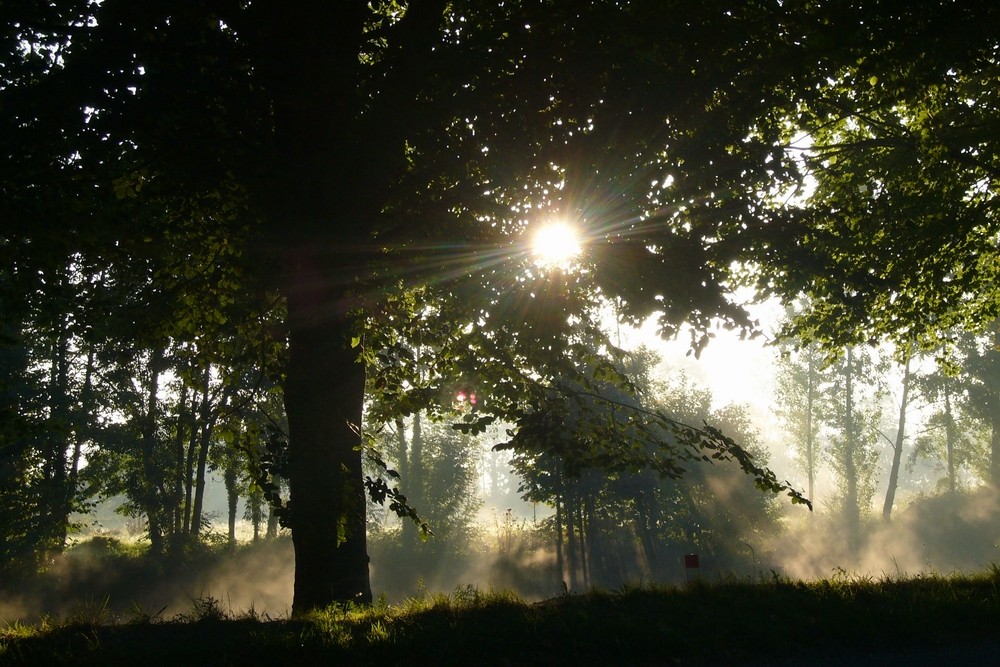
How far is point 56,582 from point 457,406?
86.2ft

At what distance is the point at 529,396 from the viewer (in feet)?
29.0

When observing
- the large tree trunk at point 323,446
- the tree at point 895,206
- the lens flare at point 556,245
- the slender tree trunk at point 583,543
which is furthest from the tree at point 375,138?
the slender tree trunk at point 583,543

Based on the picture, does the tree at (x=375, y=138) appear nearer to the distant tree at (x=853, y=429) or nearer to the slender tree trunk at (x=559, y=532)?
the slender tree trunk at (x=559, y=532)

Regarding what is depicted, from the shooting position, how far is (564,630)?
6.14 m

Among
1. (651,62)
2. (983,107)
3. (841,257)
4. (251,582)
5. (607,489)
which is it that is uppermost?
(983,107)

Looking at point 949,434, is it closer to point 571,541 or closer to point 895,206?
point 571,541

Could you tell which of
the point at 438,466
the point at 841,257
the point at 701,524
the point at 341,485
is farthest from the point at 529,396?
the point at 438,466

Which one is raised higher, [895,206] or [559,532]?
[895,206]

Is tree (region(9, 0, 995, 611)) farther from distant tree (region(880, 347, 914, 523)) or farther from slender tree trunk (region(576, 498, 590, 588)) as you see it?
distant tree (region(880, 347, 914, 523))

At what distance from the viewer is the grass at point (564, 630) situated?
564cm

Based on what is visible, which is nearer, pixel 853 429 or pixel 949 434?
pixel 853 429

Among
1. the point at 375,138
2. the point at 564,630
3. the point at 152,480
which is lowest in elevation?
the point at 564,630

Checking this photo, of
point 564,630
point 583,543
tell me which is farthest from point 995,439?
point 564,630

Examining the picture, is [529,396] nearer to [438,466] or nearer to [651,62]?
[651,62]
